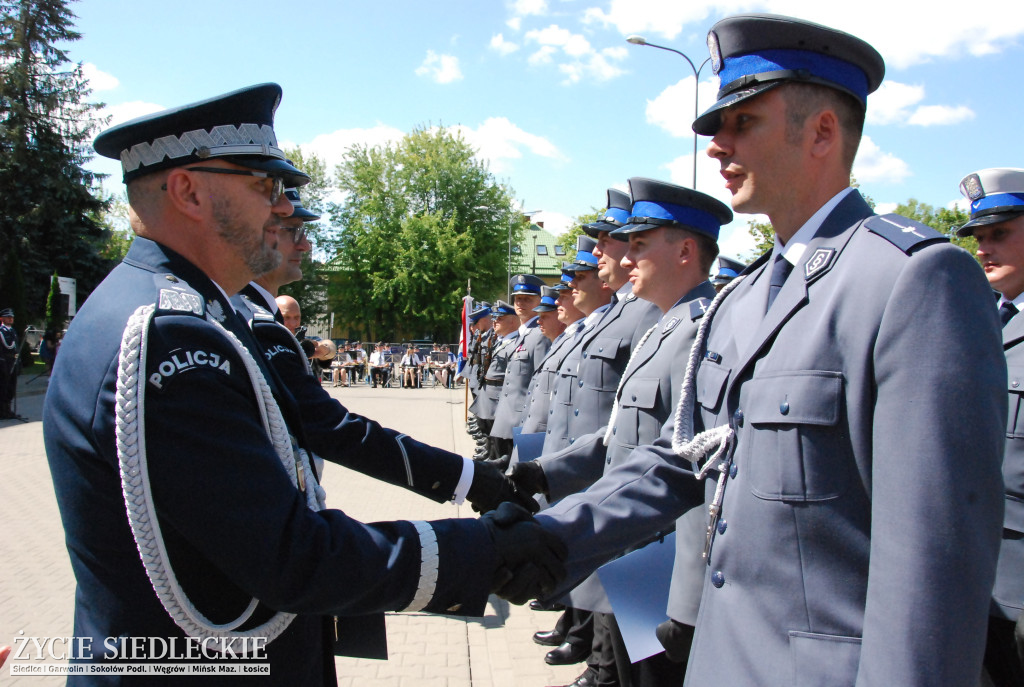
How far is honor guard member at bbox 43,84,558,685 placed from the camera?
1.42 metres

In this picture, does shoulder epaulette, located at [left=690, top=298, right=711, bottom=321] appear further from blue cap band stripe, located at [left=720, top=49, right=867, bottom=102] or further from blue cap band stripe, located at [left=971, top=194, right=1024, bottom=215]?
blue cap band stripe, located at [left=720, top=49, right=867, bottom=102]

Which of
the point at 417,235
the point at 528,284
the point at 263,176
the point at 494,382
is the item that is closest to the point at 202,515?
the point at 263,176

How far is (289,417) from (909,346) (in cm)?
141

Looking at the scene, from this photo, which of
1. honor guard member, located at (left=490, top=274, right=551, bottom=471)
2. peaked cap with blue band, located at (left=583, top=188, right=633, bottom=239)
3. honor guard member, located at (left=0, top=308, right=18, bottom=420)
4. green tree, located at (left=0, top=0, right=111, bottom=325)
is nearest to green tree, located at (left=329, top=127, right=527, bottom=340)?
green tree, located at (left=0, top=0, right=111, bottom=325)

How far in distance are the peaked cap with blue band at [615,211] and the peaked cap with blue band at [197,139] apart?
3.23m

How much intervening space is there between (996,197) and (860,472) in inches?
94.3

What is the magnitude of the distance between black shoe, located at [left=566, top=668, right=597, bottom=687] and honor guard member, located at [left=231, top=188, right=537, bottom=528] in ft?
4.17

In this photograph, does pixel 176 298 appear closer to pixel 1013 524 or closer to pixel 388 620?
pixel 1013 524

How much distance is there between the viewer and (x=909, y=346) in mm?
1294

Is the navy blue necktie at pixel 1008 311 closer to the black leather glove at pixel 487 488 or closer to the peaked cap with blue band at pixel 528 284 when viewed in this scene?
the black leather glove at pixel 487 488

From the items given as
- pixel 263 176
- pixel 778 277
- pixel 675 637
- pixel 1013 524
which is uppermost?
pixel 263 176

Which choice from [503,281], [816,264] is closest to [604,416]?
[816,264]

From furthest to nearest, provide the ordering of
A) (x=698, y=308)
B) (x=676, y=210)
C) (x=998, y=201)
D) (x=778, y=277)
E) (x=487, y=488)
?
(x=676, y=210)
(x=698, y=308)
(x=998, y=201)
(x=487, y=488)
(x=778, y=277)

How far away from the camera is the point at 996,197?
3.12 metres
